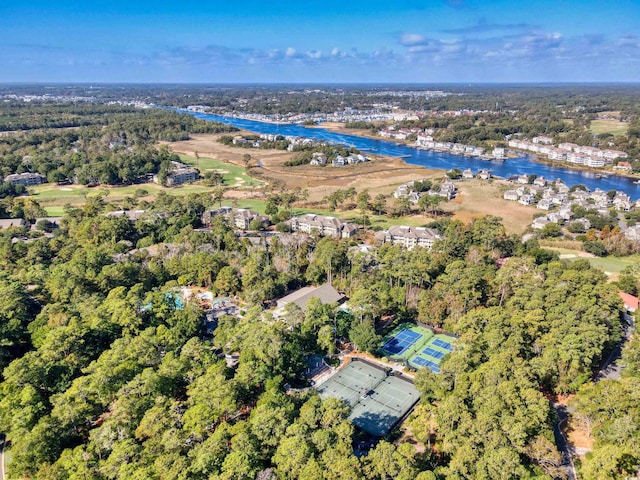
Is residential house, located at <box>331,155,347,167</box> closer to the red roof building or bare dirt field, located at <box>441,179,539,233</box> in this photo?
bare dirt field, located at <box>441,179,539,233</box>

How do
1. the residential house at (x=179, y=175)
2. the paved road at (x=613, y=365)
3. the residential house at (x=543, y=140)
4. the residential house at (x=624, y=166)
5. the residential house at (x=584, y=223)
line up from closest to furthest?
the paved road at (x=613, y=365) → the residential house at (x=584, y=223) → the residential house at (x=179, y=175) → the residential house at (x=624, y=166) → the residential house at (x=543, y=140)

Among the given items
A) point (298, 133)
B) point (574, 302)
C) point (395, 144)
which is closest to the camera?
point (574, 302)

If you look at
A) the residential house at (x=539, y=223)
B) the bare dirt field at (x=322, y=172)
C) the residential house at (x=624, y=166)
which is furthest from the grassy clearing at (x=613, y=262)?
the residential house at (x=624, y=166)

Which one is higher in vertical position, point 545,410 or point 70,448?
point 545,410

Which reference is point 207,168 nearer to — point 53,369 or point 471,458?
point 53,369

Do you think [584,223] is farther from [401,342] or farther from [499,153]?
[499,153]

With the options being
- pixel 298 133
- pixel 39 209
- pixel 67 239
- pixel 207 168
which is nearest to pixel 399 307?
pixel 67 239

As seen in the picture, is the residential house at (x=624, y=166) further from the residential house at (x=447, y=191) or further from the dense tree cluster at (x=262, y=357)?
Result: the dense tree cluster at (x=262, y=357)

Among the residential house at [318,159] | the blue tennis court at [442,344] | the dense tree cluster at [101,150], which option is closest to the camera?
the blue tennis court at [442,344]
